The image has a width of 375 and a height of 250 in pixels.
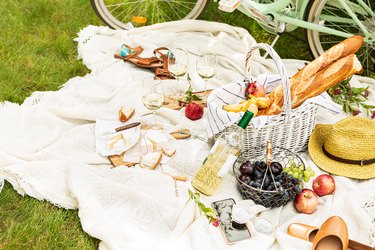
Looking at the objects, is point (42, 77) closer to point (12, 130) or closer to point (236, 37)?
point (12, 130)

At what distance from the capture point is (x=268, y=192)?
2508mm

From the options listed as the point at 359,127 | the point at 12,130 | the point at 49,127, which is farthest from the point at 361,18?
the point at 12,130

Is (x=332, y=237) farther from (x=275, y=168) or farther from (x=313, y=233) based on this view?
(x=275, y=168)

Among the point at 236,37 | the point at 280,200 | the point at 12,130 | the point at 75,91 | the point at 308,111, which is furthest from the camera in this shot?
the point at 236,37

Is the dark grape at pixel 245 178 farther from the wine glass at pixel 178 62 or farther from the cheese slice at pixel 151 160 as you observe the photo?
the wine glass at pixel 178 62

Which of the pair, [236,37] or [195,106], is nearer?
[195,106]

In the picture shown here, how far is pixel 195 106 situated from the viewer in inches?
126

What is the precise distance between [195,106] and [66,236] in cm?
123

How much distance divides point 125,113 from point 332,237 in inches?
64.7

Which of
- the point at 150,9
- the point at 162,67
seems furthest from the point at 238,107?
the point at 150,9

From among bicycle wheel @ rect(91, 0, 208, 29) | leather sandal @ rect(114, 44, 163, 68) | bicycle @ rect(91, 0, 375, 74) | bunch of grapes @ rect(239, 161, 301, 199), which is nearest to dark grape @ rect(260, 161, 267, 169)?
bunch of grapes @ rect(239, 161, 301, 199)

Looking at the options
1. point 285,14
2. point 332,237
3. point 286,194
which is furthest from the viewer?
point 285,14

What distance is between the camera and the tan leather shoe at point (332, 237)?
222 cm

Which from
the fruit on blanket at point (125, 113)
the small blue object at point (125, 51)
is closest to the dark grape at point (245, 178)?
the fruit on blanket at point (125, 113)
